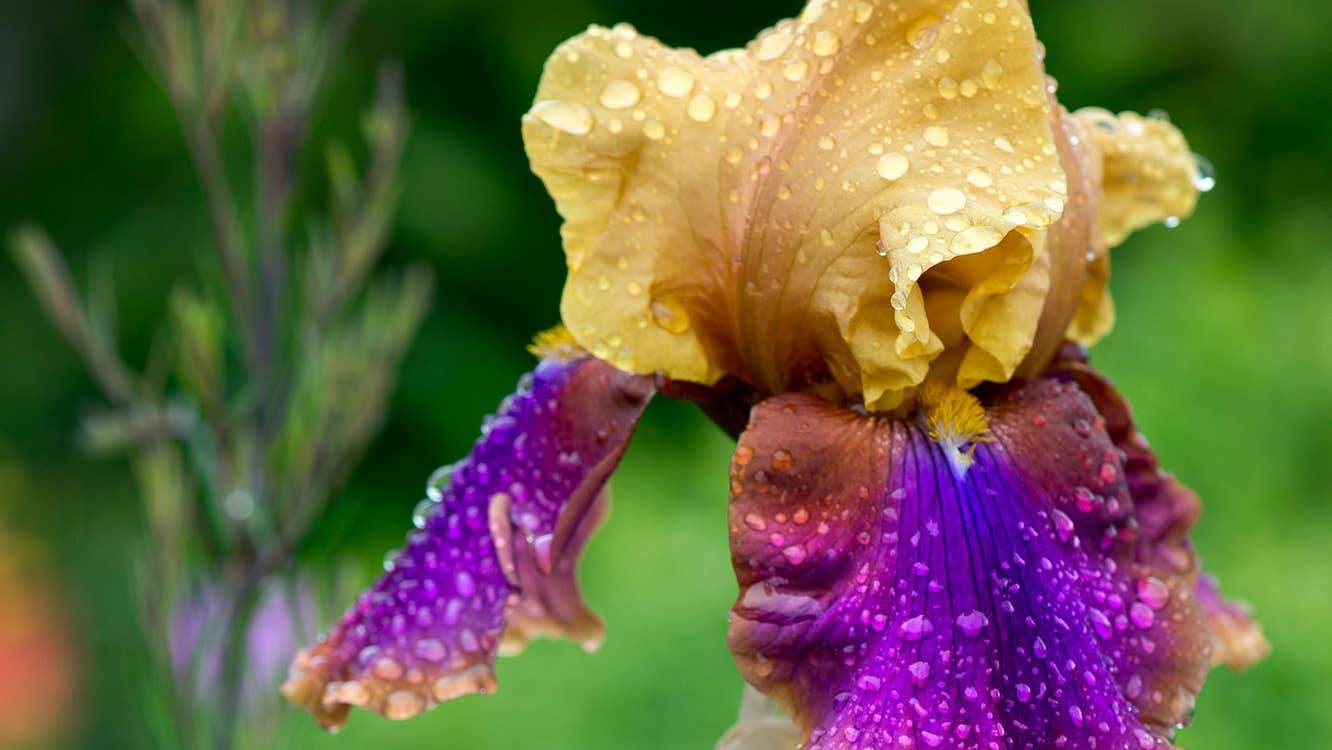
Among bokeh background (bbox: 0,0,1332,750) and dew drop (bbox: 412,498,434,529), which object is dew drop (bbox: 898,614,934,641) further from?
bokeh background (bbox: 0,0,1332,750)

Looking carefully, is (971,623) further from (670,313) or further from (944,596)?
(670,313)

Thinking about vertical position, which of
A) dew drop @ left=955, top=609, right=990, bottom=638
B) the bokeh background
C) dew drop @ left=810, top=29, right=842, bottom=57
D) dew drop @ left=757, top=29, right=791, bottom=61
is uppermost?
dew drop @ left=810, top=29, right=842, bottom=57

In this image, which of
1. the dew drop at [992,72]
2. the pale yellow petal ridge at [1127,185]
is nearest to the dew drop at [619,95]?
the dew drop at [992,72]

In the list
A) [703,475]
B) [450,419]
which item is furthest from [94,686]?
[703,475]

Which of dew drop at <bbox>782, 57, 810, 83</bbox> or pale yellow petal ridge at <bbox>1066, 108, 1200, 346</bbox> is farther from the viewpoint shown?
pale yellow petal ridge at <bbox>1066, 108, 1200, 346</bbox>

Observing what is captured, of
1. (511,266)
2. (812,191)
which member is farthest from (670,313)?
(511,266)

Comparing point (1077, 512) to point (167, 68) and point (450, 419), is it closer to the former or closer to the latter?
point (167, 68)

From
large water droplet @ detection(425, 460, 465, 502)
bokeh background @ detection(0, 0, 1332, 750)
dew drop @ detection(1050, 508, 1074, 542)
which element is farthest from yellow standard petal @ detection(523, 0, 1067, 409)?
bokeh background @ detection(0, 0, 1332, 750)
